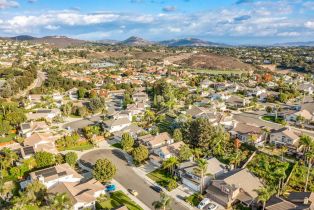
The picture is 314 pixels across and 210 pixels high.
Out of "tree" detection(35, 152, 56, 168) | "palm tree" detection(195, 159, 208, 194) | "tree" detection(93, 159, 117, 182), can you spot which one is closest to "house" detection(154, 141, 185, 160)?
"palm tree" detection(195, 159, 208, 194)

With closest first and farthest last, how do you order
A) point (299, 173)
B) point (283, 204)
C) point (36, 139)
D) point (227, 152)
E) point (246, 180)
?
point (283, 204)
point (246, 180)
point (299, 173)
point (227, 152)
point (36, 139)

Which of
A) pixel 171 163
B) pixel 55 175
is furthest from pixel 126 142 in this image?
pixel 55 175

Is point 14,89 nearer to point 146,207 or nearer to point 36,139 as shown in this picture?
point 36,139

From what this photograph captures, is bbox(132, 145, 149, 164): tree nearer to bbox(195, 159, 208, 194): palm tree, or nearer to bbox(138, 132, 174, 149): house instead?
bbox(138, 132, 174, 149): house

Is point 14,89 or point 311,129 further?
point 14,89

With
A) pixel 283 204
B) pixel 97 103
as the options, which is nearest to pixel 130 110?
pixel 97 103

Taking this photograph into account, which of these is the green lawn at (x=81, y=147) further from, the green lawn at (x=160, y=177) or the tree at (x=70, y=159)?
the green lawn at (x=160, y=177)

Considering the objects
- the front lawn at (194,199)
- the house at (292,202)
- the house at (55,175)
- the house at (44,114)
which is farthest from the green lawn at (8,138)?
the house at (292,202)

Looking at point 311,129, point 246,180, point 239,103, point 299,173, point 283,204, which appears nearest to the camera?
point 283,204
